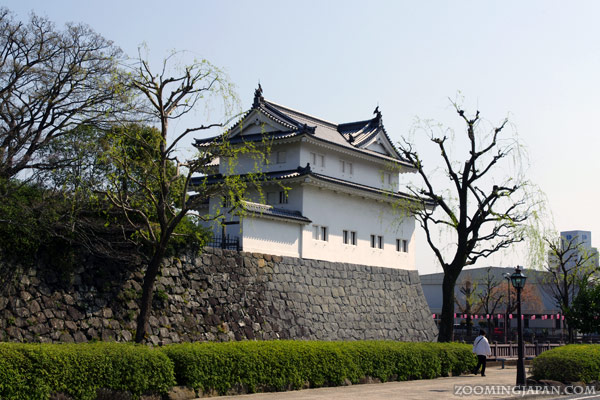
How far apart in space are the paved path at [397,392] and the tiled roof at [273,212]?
9.74m

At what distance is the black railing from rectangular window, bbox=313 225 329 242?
4988mm

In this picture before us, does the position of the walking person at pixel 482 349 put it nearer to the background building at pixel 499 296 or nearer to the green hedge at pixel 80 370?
the green hedge at pixel 80 370

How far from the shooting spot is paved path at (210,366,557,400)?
1491cm

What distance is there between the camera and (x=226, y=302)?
2442 centimetres

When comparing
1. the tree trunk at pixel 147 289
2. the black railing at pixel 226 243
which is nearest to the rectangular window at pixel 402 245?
the black railing at pixel 226 243

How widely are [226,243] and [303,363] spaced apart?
9.87 meters

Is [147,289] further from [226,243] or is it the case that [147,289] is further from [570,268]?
[570,268]

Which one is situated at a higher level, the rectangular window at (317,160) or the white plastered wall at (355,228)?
the rectangular window at (317,160)

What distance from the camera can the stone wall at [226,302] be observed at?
18409 mm

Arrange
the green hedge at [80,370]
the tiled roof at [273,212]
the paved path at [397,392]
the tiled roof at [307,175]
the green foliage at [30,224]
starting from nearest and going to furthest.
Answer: the green hedge at [80,370] < the paved path at [397,392] < the green foliage at [30,224] < the tiled roof at [273,212] < the tiled roof at [307,175]

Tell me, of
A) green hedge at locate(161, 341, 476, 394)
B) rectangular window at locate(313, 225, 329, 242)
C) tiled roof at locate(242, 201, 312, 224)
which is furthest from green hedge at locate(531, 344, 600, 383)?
rectangular window at locate(313, 225, 329, 242)

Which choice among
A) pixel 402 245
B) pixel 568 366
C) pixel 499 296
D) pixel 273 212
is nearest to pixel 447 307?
pixel 568 366

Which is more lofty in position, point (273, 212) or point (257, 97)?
point (257, 97)

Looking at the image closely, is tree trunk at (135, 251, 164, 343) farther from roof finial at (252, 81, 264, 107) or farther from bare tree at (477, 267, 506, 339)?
bare tree at (477, 267, 506, 339)
